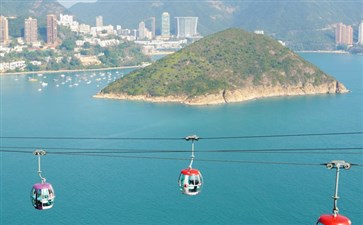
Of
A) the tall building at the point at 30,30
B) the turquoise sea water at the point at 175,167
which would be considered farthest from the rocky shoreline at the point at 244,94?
the tall building at the point at 30,30

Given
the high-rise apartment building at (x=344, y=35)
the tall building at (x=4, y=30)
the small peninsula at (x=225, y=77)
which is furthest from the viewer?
the high-rise apartment building at (x=344, y=35)

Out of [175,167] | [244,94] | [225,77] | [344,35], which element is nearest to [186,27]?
[344,35]

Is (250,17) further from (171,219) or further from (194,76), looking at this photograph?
(171,219)

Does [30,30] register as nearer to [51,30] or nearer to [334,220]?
[51,30]

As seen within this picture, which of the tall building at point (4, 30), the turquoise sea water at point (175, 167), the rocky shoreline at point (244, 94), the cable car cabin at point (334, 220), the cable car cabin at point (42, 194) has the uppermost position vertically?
the tall building at point (4, 30)

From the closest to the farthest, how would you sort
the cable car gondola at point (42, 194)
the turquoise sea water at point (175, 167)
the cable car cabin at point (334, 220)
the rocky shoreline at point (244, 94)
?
the cable car cabin at point (334, 220) < the cable car gondola at point (42, 194) < the turquoise sea water at point (175, 167) < the rocky shoreline at point (244, 94)

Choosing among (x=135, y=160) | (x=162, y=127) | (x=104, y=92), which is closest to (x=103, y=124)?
(x=162, y=127)

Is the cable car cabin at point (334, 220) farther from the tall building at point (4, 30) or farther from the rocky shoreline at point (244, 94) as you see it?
the tall building at point (4, 30)
